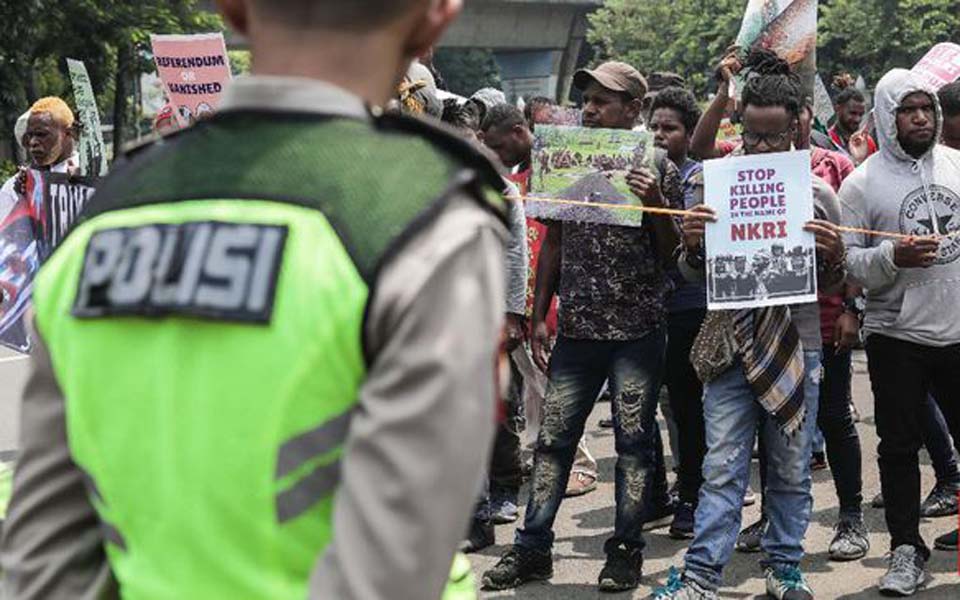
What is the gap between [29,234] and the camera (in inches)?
264

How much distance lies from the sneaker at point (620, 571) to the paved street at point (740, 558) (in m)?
0.04

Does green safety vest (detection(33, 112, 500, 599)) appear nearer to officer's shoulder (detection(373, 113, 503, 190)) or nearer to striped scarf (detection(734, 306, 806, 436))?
officer's shoulder (detection(373, 113, 503, 190))

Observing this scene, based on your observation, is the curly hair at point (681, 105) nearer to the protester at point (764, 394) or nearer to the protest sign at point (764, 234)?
the protester at point (764, 394)

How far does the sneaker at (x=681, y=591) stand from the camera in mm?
5695

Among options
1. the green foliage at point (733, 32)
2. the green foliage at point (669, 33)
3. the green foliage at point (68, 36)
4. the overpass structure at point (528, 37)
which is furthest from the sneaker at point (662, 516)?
the overpass structure at point (528, 37)

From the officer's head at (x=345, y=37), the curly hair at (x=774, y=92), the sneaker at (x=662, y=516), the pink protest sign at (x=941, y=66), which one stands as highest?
the pink protest sign at (x=941, y=66)

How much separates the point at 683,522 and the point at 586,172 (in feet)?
5.92

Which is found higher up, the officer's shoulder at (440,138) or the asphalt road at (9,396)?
the officer's shoulder at (440,138)

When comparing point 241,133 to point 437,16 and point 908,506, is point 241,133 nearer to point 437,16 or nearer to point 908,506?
point 437,16

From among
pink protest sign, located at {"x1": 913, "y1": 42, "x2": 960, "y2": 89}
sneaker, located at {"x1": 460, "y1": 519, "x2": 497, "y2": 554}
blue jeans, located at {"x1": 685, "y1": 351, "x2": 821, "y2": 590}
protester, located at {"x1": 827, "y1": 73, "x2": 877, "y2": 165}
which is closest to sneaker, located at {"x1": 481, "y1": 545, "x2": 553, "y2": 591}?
sneaker, located at {"x1": 460, "y1": 519, "x2": 497, "y2": 554}

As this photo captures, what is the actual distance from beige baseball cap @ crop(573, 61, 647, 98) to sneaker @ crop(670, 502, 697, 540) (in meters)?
1.86

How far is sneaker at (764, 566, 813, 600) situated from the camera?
231 inches

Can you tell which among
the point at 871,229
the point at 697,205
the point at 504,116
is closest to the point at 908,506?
the point at 871,229

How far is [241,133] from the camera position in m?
1.90
